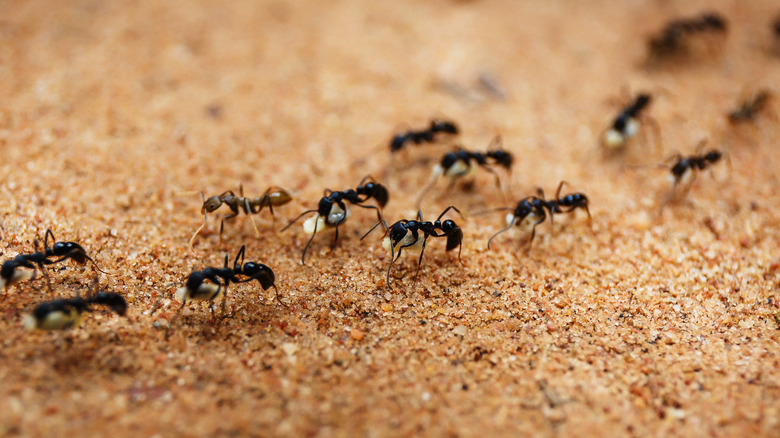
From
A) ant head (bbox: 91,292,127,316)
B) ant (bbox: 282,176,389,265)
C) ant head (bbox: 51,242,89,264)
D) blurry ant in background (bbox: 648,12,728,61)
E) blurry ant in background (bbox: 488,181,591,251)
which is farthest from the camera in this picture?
blurry ant in background (bbox: 648,12,728,61)

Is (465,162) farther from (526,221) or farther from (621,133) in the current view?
(621,133)

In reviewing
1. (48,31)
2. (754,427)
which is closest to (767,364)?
(754,427)

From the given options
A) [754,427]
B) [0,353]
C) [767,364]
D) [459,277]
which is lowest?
[0,353]

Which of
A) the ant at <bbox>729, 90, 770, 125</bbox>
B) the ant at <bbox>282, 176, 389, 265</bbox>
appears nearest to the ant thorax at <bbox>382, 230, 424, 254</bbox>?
the ant at <bbox>282, 176, 389, 265</bbox>

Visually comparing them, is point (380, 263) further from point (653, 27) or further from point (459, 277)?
point (653, 27)

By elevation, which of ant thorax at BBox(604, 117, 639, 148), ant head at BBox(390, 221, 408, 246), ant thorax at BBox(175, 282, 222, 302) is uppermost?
ant thorax at BBox(604, 117, 639, 148)

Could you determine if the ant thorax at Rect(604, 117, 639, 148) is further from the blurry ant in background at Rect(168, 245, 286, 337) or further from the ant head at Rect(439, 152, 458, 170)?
the blurry ant in background at Rect(168, 245, 286, 337)
